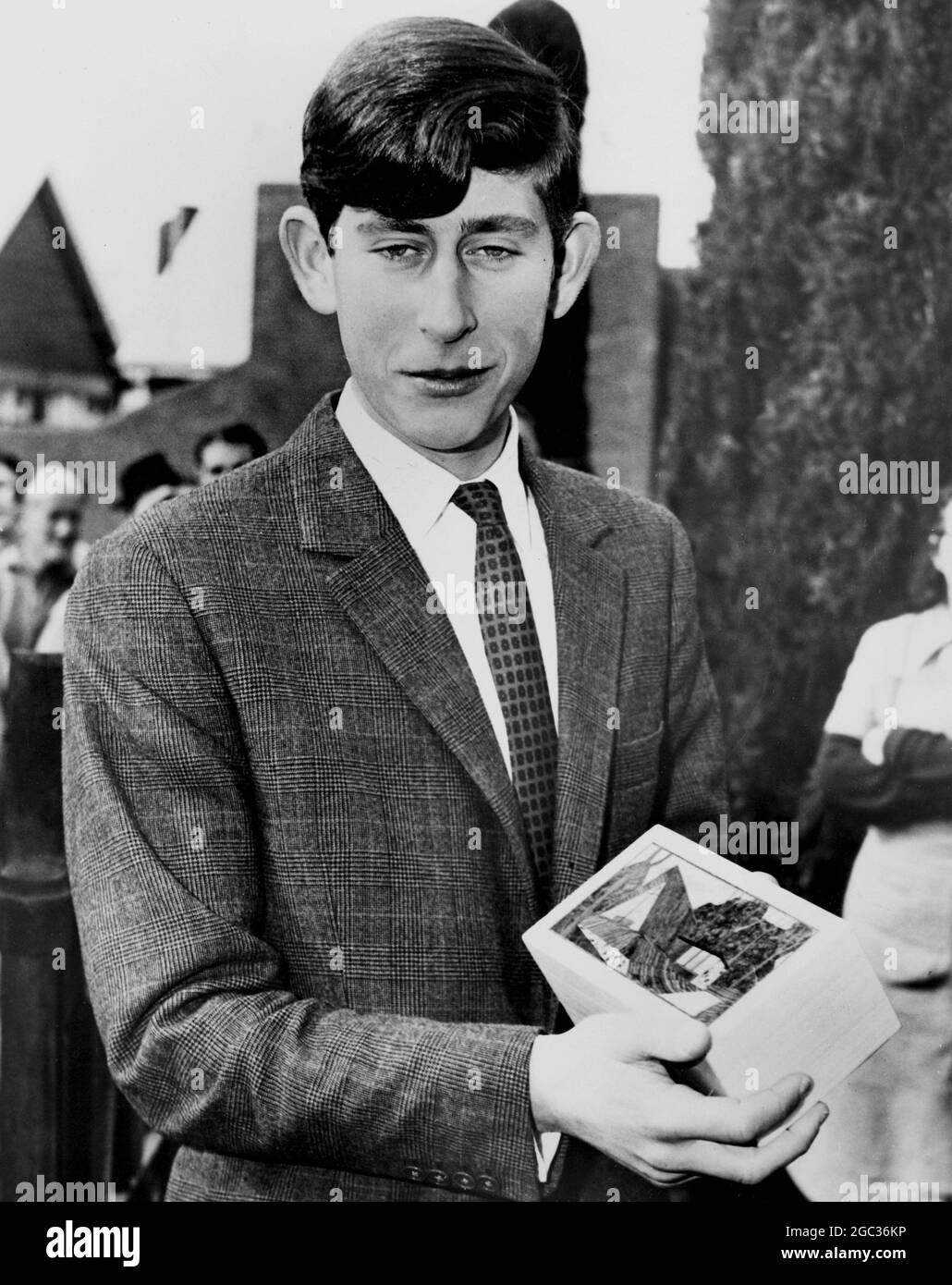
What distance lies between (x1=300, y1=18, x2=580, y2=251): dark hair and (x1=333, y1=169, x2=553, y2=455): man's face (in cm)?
3

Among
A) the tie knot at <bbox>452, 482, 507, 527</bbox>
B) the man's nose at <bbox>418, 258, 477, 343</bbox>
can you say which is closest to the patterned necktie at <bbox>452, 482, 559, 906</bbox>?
the tie knot at <bbox>452, 482, 507, 527</bbox>

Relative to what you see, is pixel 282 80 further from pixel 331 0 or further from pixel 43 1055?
pixel 43 1055

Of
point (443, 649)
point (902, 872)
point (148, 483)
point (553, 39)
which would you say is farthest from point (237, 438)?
point (902, 872)

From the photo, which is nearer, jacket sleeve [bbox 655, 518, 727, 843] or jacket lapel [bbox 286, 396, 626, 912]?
jacket lapel [bbox 286, 396, 626, 912]

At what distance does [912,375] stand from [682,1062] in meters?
1.23

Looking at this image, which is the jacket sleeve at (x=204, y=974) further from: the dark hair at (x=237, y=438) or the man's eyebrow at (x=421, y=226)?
the man's eyebrow at (x=421, y=226)

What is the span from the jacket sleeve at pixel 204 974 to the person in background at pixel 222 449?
28 cm

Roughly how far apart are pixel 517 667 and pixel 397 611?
21 cm

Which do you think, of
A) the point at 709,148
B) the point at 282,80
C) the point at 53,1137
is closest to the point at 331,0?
the point at 282,80

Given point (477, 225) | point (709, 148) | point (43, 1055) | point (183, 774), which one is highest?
point (709, 148)

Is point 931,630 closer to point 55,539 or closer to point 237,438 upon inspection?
point 237,438

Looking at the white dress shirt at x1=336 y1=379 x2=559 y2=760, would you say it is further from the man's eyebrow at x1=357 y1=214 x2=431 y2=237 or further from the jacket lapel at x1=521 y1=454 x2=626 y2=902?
the man's eyebrow at x1=357 y1=214 x2=431 y2=237

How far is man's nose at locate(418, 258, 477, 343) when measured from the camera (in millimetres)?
2014

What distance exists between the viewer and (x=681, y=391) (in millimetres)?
2236
